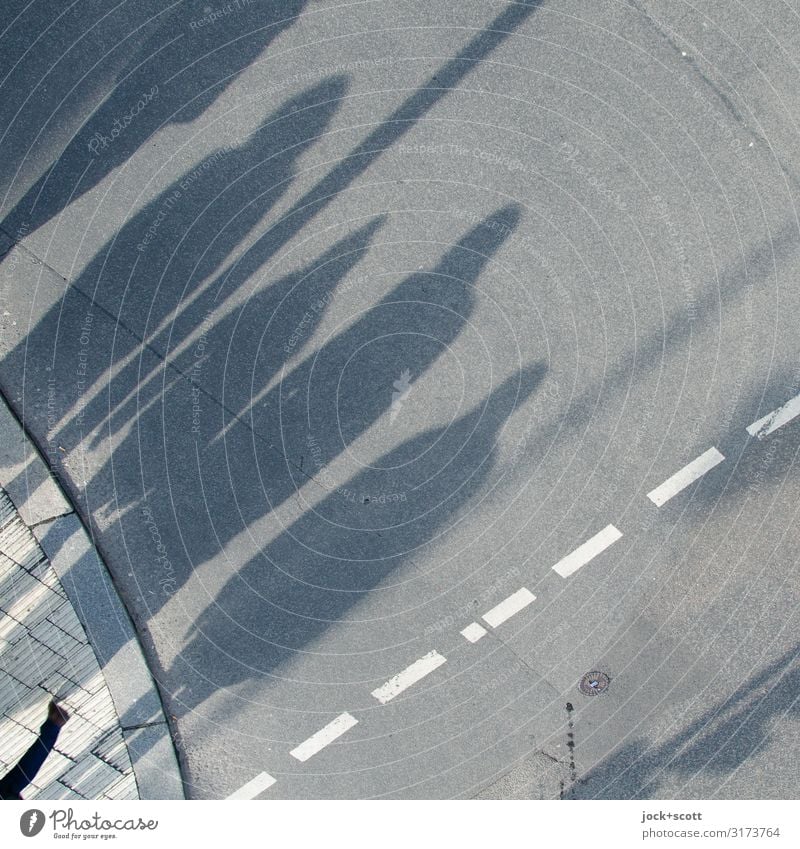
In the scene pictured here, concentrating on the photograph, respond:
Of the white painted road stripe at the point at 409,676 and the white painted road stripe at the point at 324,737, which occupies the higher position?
the white painted road stripe at the point at 409,676

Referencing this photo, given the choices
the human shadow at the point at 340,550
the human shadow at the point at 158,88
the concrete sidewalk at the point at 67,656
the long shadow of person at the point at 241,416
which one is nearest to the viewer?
the concrete sidewalk at the point at 67,656

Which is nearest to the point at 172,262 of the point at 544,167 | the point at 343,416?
the point at 343,416

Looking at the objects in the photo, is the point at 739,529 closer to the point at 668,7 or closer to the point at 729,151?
the point at 729,151

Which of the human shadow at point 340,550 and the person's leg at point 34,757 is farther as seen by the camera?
the human shadow at point 340,550

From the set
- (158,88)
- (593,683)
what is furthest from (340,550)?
(158,88)

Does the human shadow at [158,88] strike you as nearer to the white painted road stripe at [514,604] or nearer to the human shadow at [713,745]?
the white painted road stripe at [514,604]

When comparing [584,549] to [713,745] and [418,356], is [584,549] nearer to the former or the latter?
[713,745]

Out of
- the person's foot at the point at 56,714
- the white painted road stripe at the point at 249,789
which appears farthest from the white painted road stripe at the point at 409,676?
the person's foot at the point at 56,714
